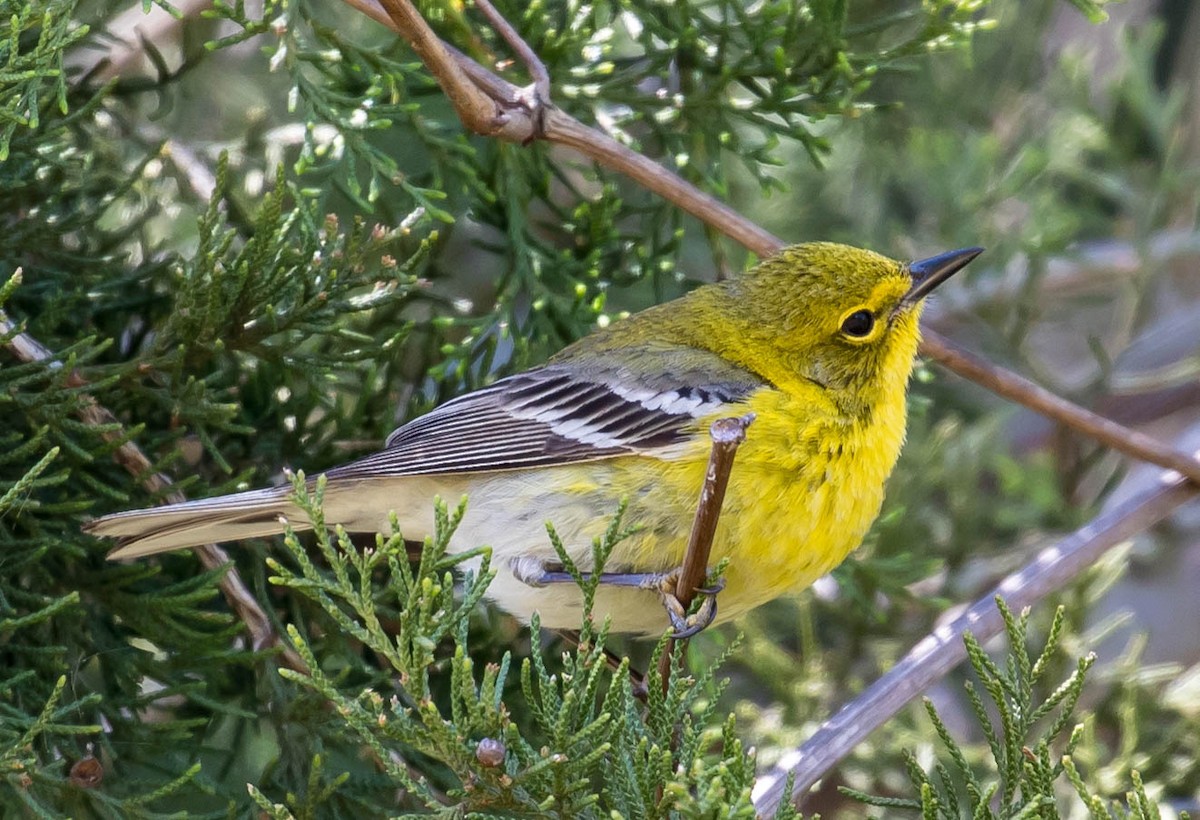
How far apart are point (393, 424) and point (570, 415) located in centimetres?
48

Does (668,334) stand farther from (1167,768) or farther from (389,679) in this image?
(1167,768)

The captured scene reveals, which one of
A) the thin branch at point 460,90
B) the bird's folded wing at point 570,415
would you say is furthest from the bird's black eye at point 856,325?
the thin branch at point 460,90

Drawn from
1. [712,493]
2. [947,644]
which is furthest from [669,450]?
[712,493]

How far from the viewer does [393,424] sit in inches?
134

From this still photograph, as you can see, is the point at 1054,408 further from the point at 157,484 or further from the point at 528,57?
the point at 157,484

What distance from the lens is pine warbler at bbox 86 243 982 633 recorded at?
293cm

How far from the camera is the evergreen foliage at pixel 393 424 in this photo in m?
2.16

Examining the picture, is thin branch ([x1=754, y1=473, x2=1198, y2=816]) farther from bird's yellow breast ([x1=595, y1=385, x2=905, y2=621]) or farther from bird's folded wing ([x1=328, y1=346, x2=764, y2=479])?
bird's folded wing ([x1=328, y1=346, x2=764, y2=479])

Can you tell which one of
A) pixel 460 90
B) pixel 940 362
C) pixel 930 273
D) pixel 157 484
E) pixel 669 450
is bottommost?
pixel 157 484

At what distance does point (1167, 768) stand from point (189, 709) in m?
2.92

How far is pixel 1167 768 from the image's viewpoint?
155 inches

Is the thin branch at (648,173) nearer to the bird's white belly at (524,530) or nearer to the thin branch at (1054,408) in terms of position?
the thin branch at (1054,408)

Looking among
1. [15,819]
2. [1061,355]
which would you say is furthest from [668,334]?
[1061,355]

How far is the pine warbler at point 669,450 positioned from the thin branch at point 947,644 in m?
0.33
